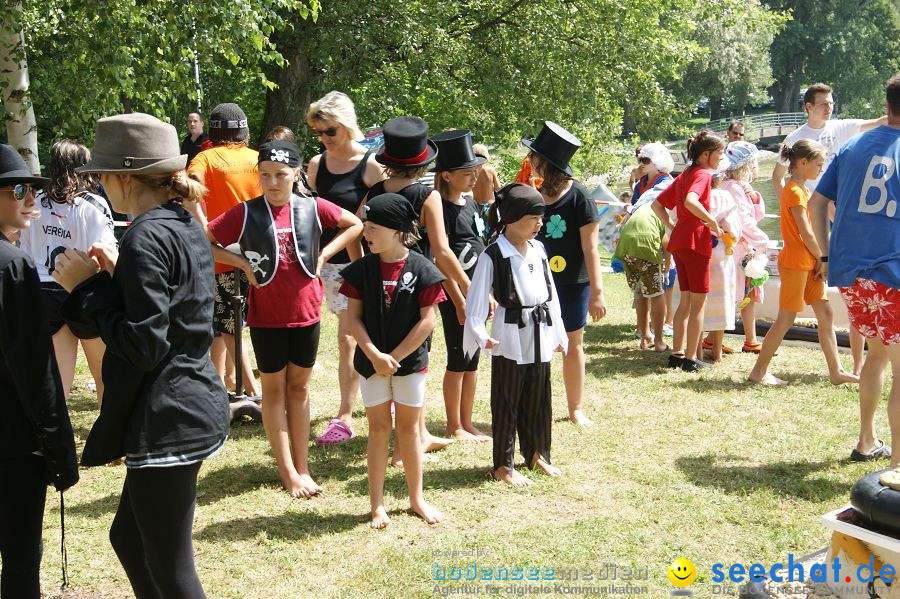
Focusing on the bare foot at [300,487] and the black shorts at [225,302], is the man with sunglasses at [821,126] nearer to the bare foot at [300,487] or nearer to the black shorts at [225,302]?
the black shorts at [225,302]

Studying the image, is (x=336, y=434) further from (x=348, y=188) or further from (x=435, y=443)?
(x=348, y=188)

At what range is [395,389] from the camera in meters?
4.46

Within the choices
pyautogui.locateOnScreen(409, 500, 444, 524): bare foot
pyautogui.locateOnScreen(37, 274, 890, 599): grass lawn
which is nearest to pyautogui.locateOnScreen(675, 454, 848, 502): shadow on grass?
pyautogui.locateOnScreen(37, 274, 890, 599): grass lawn

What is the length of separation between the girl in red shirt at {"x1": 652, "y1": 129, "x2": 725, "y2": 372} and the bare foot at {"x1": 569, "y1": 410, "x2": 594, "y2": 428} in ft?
6.05

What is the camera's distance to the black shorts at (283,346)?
4.75 meters

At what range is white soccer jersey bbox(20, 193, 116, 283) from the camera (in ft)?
17.5

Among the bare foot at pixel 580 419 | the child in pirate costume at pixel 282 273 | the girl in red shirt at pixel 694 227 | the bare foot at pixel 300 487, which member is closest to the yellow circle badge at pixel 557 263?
the bare foot at pixel 580 419

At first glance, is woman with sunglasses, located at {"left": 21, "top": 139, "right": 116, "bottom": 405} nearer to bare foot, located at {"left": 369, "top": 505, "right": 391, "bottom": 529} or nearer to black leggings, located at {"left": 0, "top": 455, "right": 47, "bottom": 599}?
bare foot, located at {"left": 369, "top": 505, "right": 391, "bottom": 529}

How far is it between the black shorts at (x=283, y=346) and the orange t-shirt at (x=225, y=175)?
1.48m

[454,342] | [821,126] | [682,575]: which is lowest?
[682,575]

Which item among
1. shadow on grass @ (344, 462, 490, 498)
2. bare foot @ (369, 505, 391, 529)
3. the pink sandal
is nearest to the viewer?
bare foot @ (369, 505, 391, 529)

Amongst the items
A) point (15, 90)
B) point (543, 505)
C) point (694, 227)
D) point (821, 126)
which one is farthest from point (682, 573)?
point (15, 90)

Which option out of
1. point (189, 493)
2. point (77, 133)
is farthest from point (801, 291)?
point (77, 133)

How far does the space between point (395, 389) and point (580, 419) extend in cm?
221
